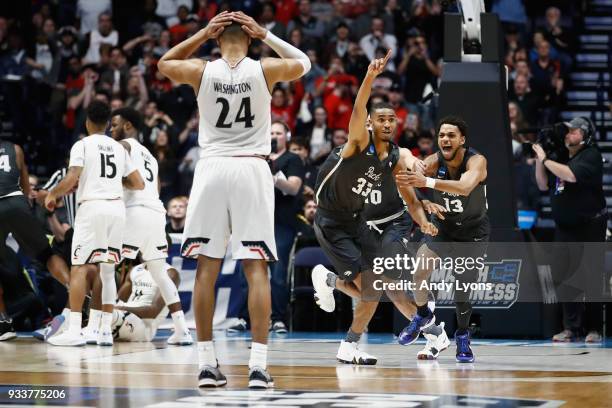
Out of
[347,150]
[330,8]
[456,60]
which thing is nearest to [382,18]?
[330,8]

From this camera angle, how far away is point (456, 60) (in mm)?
12406

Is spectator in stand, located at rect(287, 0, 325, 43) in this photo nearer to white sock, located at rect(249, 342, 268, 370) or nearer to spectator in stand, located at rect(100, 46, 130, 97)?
spectator in stand, located at rect(100, 46, 130, 97)

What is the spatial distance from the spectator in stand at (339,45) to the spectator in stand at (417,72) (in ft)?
3.49

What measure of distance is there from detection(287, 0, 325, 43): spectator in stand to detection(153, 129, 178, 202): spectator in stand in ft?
11.8

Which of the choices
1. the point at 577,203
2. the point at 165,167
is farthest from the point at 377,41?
the point at 577,203

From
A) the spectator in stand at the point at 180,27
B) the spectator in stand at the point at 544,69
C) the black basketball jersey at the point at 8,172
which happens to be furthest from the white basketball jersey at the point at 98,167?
the spectator in stand at the point at 180,27

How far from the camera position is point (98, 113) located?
36.1 ft

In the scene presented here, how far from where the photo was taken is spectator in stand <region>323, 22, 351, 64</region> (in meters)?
18.1

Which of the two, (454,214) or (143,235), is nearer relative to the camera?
(454,214)

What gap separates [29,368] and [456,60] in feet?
19.5

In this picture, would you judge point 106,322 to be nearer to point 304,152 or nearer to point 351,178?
point 351,178

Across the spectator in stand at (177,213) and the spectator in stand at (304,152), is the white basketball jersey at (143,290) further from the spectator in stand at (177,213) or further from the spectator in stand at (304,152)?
the spectator in stand at (304,152)

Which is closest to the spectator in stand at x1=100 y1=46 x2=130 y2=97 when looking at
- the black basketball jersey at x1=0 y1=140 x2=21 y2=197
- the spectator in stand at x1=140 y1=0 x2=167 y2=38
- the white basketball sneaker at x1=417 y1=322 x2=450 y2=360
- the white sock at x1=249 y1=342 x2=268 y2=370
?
the spectator in stand at x1=140 y1=0 x2=167 y2=38

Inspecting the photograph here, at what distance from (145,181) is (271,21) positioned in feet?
26.6
